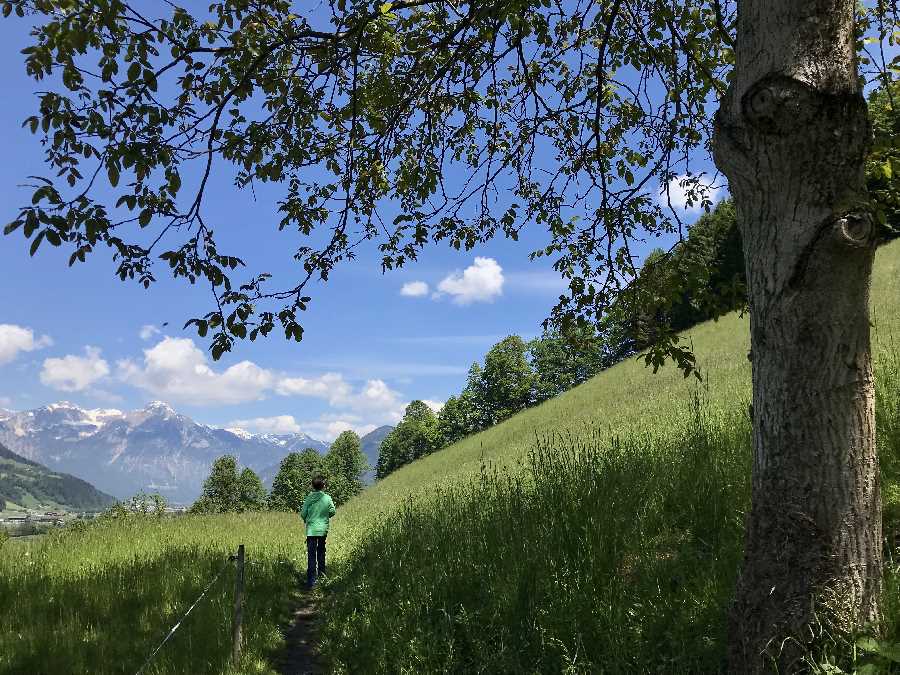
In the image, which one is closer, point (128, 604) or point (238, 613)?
point (238, 613)

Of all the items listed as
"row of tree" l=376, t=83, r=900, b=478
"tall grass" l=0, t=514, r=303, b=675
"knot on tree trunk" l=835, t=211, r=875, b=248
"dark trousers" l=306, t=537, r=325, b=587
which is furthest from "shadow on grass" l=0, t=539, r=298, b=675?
"knot on tree trunk" l=835, t=211, r=875, b=248

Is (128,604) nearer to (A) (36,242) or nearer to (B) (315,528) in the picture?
(B) (315,528)

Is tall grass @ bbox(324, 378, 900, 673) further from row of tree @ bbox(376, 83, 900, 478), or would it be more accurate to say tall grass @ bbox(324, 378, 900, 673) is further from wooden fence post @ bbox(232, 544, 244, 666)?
row of tree @ bbox(376, 83, 900, 478)

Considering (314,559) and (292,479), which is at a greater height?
(314,559)

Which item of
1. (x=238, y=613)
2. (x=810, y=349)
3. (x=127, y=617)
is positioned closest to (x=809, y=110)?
(x=810, y=349)

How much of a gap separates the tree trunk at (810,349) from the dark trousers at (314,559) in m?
9.31

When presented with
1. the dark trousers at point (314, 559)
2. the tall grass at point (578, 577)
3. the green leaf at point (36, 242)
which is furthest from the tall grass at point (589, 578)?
the green leaf at point (36, 242)

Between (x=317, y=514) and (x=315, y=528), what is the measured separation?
10.7 inches

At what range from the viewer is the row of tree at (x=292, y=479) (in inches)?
3199

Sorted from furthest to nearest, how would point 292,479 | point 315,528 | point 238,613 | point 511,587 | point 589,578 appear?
point 292,479
point 315,528
point 238,613
point 511,587
point 589,578

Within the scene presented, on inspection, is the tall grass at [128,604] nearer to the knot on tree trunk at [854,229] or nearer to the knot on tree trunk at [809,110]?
the knot on tree trunk at [854,229]

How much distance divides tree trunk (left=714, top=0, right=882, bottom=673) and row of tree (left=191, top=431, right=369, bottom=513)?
256 feet

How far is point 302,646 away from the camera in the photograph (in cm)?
726

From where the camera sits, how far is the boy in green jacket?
35.6 feet
